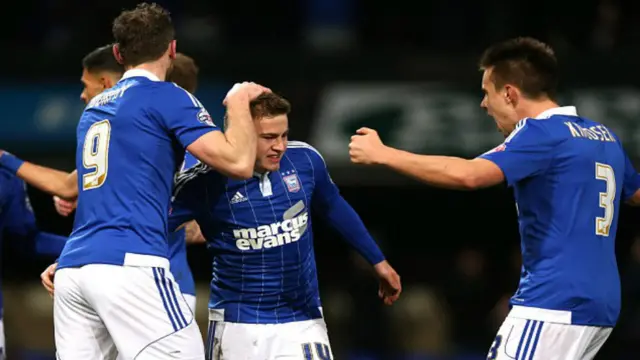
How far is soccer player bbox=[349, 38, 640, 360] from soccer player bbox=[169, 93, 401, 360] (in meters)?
0.59

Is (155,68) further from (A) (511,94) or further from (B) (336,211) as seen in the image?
(A) (511,94)

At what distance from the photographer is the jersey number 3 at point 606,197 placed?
4516mm

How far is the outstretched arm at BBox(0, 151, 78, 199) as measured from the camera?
544cm

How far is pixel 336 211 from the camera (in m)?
5.24

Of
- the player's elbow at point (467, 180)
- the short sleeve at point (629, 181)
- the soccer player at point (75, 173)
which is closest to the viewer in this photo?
the player's elbow at point (467, 180)

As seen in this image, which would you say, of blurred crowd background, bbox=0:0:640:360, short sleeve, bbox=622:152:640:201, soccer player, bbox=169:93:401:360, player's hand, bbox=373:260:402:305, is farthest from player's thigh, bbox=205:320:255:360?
blurred crowd background, bbox=0:0:640:360

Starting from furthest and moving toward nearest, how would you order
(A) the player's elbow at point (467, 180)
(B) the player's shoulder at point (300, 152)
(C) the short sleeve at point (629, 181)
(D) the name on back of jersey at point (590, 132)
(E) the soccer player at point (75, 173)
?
(E) the soccer player at point (75, 173) < (B) the player's shoulder at point (300, 152) < (C) the short sleeve at point (629, 181) < (D) the name on back of jersey at point (590, 132) < (A) the player's elbow at point (467, 180)

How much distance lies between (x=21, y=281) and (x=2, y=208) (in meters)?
9.34

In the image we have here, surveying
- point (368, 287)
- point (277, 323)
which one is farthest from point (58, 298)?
point (368, 287)

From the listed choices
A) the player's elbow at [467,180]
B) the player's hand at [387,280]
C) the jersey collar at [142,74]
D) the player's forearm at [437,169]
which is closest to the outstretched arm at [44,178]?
the jersey collar at [142,74]

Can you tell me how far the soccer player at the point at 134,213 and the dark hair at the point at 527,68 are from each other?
1150 millimetres

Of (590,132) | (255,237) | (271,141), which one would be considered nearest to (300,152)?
(271,141)

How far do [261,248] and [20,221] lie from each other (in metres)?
1.60

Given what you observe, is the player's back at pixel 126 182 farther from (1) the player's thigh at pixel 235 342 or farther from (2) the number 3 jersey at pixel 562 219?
(2) the number 3 jersey at pixel 562 219
